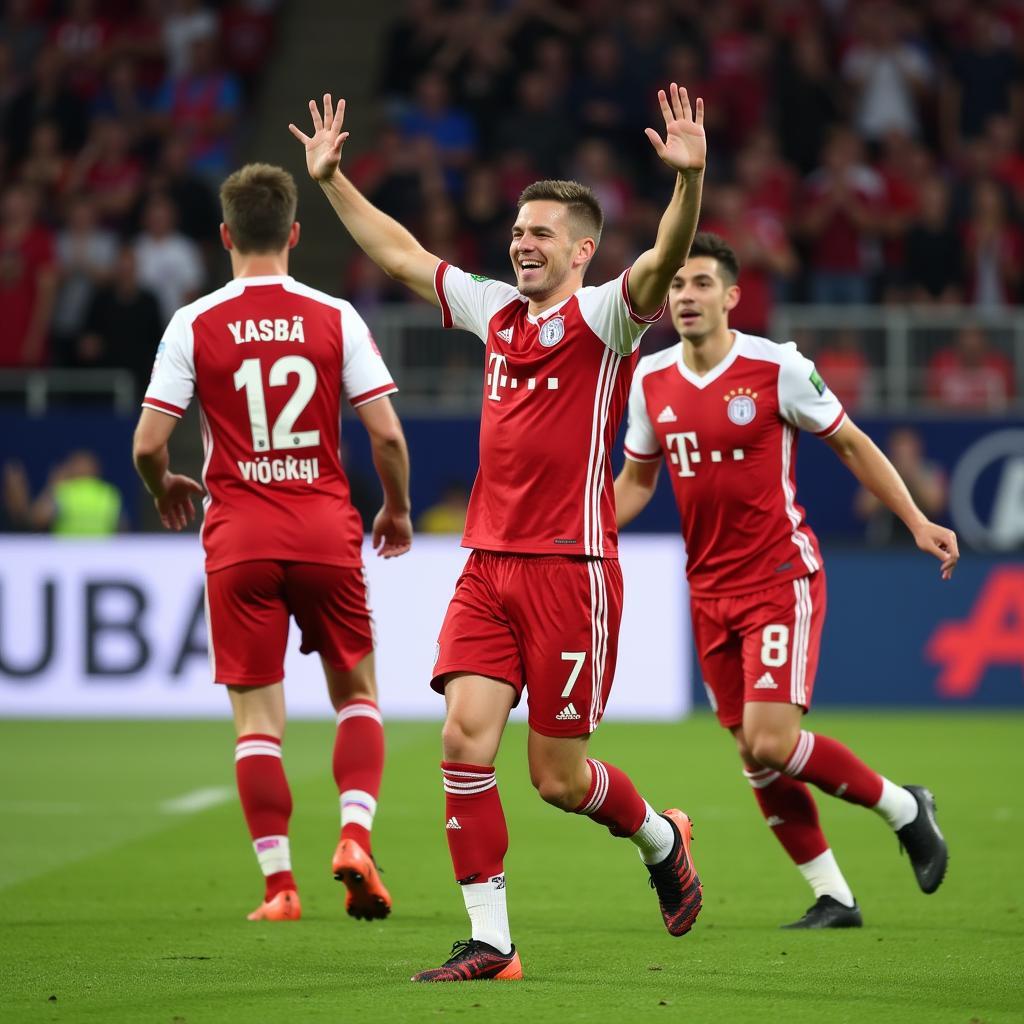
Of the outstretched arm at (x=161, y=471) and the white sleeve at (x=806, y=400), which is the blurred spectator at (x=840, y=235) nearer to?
the white sleeve at (x=806, y=400)

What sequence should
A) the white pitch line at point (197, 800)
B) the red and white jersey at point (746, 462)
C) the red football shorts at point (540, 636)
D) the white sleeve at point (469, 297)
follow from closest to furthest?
the red football shorts at point (540, 636)
the white sleeve at point (469, 297)
the red and white jersey at point (746, 462)
the white pitch line at point (197, 800)

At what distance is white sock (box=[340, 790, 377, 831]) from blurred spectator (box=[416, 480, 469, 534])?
352 inches

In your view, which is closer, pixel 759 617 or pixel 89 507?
pixel 759 617

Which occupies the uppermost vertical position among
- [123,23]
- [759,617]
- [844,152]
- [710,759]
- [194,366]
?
[123,23]

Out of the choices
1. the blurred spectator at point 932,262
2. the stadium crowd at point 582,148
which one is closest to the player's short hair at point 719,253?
the stadium crowd at point 582,148

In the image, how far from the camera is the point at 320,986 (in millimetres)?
5418

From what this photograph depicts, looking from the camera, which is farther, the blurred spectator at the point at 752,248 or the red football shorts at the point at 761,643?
the blurred spectator at the point at 752,248

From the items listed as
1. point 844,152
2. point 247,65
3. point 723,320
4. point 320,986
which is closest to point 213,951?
point 320,986

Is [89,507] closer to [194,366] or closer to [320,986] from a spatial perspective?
[194,366]

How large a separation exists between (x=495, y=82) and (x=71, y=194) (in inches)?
169

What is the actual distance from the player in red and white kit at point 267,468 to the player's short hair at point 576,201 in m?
1.17

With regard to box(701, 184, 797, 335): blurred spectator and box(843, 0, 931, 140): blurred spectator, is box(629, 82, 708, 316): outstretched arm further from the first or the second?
box(843, 0, 931, 140): blurred spectator

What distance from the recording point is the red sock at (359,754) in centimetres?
693

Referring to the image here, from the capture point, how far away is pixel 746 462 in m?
7.06
